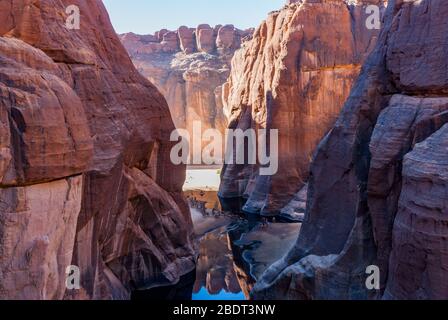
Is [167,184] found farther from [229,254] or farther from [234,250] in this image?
[234,250]

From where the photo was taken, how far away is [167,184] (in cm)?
1595

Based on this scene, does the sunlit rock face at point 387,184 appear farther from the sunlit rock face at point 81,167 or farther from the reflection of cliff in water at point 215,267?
the sunlit rock face at point 81,167

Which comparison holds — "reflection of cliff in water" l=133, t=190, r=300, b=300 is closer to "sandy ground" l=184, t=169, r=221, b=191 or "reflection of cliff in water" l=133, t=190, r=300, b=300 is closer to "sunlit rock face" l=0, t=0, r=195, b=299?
"sunlit rock face" l=0, t=0, r=195, b=299

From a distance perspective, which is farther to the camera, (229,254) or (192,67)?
(192,67)

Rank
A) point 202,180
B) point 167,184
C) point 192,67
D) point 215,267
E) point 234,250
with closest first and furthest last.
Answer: point 167,184, point 215,267, point 234,250, point 202,180, point 192,67

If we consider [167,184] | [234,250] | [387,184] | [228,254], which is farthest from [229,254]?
[387,184]

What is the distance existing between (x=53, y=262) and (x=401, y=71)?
7.69 meters

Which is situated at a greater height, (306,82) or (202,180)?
(306,82)

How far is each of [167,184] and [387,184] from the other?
8.89m

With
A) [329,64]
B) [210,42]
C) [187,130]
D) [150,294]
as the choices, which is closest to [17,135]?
[150,294]

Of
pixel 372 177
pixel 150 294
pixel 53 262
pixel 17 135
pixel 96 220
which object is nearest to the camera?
pixel 17 135

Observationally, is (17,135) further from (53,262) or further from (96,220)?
(96,220)

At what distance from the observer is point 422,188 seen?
23.6 ft

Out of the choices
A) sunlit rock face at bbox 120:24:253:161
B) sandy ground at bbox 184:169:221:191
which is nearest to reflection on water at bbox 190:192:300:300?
sandy ground at bbox 184:169:221:191
